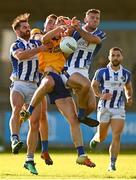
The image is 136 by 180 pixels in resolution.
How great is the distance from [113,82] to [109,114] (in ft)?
1.93

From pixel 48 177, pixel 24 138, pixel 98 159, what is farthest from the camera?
pixel 24 138

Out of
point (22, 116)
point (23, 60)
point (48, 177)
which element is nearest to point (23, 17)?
point (23, 60)

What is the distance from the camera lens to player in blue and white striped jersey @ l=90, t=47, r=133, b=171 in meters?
15.3

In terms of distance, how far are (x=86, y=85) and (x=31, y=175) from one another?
4.85 ft

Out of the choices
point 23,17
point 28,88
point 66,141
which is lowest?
point 66,141

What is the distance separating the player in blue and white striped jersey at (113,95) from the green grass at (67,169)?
0.57m

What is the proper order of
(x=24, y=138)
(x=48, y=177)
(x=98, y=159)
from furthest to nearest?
(x=24, y=138) → (x=98, y=159) → (x=48, y=177)

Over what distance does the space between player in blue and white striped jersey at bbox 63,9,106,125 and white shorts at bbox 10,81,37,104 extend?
744 mm

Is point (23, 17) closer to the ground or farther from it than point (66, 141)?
farther from it

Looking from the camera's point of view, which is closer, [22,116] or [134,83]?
[22,116]

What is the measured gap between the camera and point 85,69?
14.1m

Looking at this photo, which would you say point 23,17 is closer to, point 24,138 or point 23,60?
point 23,60

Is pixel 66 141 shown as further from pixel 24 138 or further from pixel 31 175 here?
pixel 31 175

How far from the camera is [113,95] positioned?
51.1 ft
